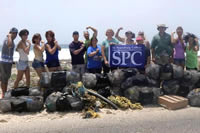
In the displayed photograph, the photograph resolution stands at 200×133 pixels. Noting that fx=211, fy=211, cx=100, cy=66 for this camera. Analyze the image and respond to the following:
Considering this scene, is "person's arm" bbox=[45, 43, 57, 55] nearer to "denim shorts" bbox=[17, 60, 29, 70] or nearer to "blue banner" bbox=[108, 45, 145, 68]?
Answer: "denim shorts" bbox=[17, 60, 29, 70]

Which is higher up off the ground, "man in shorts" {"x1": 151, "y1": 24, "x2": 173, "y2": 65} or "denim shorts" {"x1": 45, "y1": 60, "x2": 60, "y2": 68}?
"man in shorts" {"x1": 151, "y1": 24, "x2": 173, "y2": 65}

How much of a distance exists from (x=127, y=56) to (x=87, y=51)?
55.4 inches

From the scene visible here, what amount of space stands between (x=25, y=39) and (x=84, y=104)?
2.75m

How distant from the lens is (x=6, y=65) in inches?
265

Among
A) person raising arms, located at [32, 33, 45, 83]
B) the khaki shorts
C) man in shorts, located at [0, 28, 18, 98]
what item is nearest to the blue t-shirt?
person raising arms, located at [32, 33, 45, 83]

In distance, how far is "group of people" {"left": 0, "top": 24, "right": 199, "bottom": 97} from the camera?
6641 millimetres

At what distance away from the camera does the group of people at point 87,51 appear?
6641mm

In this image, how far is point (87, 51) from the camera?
23.1 ft

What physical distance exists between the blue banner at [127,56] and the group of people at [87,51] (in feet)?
0.63

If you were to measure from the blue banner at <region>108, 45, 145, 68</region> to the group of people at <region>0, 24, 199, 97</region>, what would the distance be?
19 centimetres

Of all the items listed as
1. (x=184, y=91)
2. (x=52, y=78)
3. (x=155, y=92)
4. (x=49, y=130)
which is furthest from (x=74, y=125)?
(x=184, y=91)

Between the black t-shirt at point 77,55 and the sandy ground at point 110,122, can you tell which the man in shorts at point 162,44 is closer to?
the sandy ground at point 110,122

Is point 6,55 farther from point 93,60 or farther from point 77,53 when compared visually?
point 93,60

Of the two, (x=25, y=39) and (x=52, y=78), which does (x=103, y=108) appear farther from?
(x=25, y=39)
